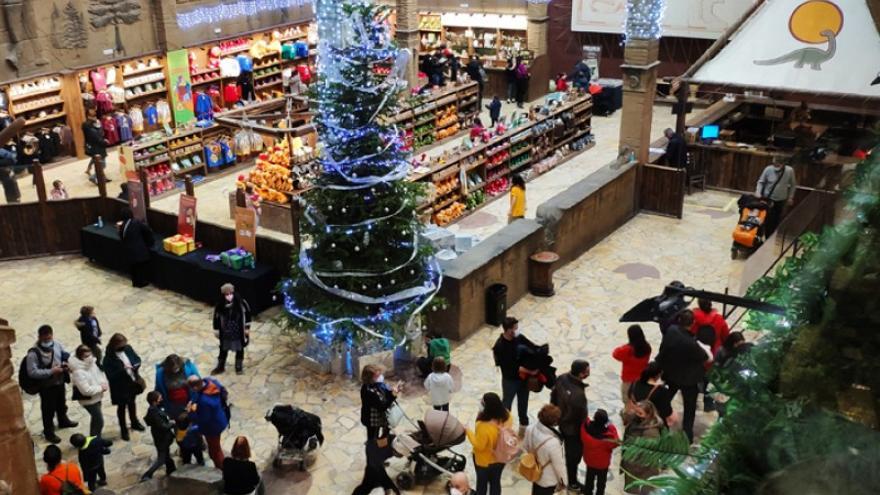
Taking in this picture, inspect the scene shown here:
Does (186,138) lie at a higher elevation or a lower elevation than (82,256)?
higher

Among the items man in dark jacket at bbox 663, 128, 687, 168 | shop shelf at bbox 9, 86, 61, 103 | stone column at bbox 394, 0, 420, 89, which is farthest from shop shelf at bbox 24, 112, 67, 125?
man in dark jacket at bbox 663, 128, 687, 168

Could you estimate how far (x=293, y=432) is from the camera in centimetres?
880

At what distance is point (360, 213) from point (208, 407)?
10.2 ft

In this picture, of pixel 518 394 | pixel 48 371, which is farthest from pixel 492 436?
pixel 48 371

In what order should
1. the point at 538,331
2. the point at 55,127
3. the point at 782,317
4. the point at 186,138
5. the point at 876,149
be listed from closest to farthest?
the point at 876,149 < the point at 782,317 < the point at 538,331 < the point at 186,138 < the point at 55,127

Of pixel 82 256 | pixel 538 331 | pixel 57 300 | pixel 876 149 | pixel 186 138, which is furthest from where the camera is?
pixel 186 138

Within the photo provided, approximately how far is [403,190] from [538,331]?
9.49 ft

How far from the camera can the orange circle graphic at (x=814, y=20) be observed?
14305 millimetres

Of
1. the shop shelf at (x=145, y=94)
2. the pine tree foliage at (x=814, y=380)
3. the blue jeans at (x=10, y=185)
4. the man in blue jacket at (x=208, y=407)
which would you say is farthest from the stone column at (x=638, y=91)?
the pine tree foliage at (x=814, y=380)

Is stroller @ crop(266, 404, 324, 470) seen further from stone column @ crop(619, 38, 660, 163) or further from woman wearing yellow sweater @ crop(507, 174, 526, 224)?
stone column @ crop(619, 38, 660, 163)

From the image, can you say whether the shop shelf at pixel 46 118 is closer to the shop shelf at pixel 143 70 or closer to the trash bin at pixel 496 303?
the shop shelf at pixel 143 70

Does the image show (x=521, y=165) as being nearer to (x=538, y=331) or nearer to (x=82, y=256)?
(x=538, y=331)

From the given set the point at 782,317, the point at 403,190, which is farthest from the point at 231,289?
the point at 782,317

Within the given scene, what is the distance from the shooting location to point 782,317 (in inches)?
92.7
